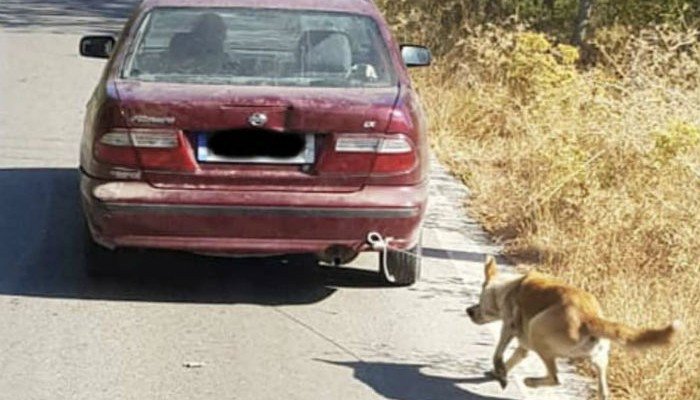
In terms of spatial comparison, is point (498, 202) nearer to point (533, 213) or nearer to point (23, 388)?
point (533, 213)

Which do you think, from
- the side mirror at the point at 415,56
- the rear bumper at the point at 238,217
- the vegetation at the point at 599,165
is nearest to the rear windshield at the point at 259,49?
the rear bumper at the point at 238,217

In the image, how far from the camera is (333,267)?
27.8 feet

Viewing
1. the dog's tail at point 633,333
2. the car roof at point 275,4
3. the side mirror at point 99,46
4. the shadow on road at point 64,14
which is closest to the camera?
the dog's tail at point 633,333

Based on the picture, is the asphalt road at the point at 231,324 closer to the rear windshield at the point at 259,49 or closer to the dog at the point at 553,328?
the dog at the point at 553,328

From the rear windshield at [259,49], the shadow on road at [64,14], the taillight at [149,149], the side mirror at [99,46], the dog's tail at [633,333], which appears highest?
the rear windshield at [259,49]

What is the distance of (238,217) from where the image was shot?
23.4 ft

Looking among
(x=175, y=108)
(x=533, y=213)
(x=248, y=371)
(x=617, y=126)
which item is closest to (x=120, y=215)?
(x=175, y=108)

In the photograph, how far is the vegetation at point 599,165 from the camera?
7.19 metres

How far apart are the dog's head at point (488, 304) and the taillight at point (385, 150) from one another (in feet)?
2.40

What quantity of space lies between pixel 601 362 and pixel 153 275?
2976 millimetres

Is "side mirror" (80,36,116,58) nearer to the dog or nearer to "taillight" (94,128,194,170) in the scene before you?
"taillight" (94,128,194,170)

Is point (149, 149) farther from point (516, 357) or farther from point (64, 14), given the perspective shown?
point (64, 14)

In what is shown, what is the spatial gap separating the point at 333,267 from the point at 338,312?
922 millimetres

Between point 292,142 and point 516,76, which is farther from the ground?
point 292,142
